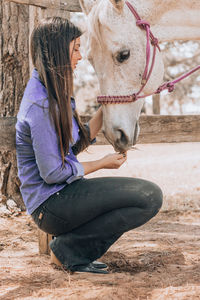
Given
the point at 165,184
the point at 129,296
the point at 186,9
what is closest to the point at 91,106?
the point at 165,184

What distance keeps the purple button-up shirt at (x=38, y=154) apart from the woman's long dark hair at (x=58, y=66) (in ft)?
0.16

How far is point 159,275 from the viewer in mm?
2047

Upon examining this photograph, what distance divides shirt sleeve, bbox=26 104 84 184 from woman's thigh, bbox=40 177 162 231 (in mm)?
130

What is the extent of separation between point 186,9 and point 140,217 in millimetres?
1510

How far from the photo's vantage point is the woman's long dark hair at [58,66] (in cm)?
192

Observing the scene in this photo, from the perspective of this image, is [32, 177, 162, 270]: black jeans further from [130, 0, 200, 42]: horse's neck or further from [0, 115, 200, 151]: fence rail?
[130, 0, 200, 42]: horse's neck

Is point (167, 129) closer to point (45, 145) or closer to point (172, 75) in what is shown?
point (45, 145)

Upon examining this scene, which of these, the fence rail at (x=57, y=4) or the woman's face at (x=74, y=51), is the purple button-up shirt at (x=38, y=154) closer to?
the woman's face at (x=74, y=51)

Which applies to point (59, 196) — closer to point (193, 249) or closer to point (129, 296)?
point (129, 296)

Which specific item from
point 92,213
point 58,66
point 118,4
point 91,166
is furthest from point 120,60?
point 92,213

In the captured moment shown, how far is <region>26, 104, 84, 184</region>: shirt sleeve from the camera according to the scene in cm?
184

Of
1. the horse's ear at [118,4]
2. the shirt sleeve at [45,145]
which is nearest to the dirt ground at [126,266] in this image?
the shirt sleeve at [45,145]

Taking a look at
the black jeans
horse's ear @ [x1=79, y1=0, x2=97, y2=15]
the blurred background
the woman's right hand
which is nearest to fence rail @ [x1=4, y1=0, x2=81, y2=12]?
horse's ear @ [x1=79, y1=0, x2=97, y2=15]

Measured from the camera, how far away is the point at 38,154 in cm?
186
